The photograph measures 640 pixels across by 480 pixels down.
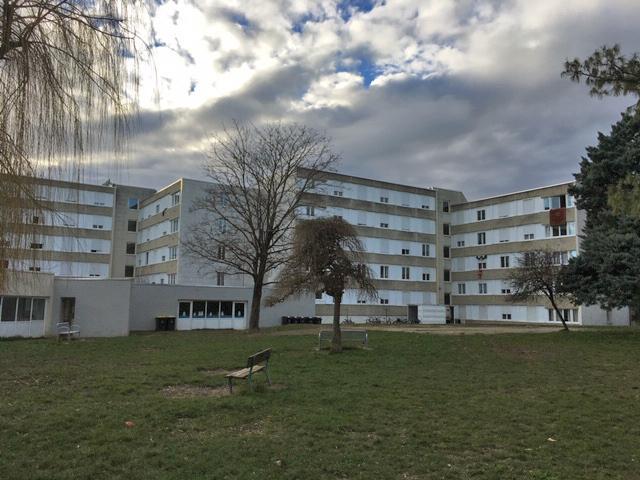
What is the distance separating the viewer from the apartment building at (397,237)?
182 ft

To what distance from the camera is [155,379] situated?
12.3m

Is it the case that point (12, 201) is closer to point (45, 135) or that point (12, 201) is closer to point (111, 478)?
point (45, 135)

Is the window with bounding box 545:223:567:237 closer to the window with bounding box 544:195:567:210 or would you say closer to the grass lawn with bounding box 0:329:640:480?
the window with bounding box 544:195:567:210

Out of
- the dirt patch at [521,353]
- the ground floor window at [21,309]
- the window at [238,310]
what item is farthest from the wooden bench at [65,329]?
the dirt patch at [521,353]

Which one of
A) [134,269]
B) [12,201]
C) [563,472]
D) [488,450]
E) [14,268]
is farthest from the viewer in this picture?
[134,269]

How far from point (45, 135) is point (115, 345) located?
1984cm

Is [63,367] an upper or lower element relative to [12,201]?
lower

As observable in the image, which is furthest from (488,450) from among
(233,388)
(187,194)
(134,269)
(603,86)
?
(134,269)

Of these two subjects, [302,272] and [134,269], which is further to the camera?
[134,269]

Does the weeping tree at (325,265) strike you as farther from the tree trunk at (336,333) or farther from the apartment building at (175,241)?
the apartment building at (175,241)

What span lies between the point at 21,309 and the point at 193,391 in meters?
21.7

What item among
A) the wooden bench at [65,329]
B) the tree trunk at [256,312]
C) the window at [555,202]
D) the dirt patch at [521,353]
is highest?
the window at [555,202]

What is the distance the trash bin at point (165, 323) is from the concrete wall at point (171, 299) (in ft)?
1.86

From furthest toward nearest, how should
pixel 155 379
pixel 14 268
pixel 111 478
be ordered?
pixel 155 379
pixel 111 478
pixel 14 268
